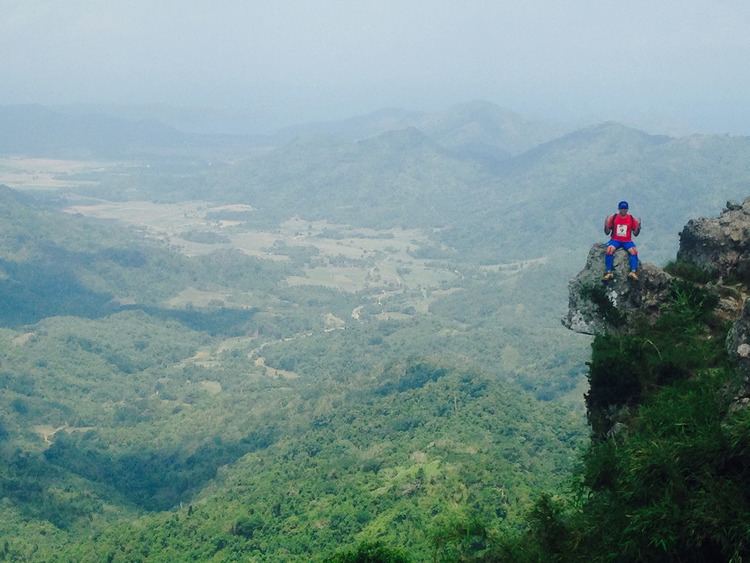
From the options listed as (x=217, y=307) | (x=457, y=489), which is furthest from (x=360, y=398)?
(x=217, y=307)

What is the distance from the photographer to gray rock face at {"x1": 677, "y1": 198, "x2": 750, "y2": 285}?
936 inches

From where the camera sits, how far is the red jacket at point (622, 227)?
2375 centimetres

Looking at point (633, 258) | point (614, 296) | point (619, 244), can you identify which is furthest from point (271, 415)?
point (633, 258)

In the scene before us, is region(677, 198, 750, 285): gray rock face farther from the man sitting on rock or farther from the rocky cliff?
the man sitting on rock

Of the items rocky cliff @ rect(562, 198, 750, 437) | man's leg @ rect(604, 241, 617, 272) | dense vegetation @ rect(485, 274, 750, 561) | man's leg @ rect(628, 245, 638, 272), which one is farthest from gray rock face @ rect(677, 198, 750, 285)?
man's leg @ rect(604, 241, 617, 272)

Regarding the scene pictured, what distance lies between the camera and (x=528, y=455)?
59656mm

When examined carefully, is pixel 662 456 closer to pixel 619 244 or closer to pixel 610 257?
pixel 610 257

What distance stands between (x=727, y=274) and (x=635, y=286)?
9.57ft

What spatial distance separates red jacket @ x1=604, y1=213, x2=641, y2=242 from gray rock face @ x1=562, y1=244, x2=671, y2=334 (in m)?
0.60

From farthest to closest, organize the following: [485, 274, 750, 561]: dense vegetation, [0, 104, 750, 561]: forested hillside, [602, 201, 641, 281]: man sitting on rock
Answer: [0, 104, 750, 561]: forested hillside, [602, 201, 641, 281]: man sitting on rock, [485, 274, 750, 561]: dense vegetation

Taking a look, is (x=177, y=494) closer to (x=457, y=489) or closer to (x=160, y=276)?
(x=457, y=489)

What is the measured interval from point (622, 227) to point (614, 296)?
2288 millimetres

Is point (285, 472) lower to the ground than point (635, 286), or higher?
lower

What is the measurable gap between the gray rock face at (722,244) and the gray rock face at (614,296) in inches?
78.1
